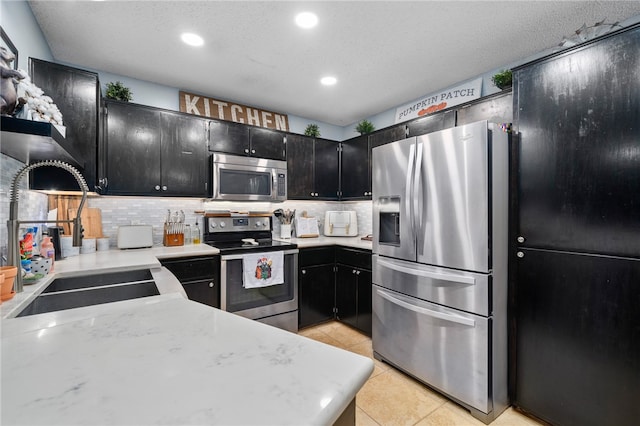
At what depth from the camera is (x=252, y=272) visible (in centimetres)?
271

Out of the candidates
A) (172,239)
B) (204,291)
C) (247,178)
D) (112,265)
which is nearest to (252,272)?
(204,291)

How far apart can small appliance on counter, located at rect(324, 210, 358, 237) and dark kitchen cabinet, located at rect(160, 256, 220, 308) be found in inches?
61.9

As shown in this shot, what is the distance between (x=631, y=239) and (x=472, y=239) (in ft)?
2.31

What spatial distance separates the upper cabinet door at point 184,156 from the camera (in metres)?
2.67

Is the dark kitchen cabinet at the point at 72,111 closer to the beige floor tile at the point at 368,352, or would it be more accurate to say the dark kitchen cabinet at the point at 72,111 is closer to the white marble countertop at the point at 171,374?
the white marble countertop at the point at 171,374

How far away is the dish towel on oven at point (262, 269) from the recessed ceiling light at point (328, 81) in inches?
67.9

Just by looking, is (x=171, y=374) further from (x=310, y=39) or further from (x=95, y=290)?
(x=310, y=39)

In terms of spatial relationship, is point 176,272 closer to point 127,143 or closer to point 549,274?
point 127,143

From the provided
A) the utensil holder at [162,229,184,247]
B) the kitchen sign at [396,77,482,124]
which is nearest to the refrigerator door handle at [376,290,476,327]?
the kitchen sign at [396,77,482,124]

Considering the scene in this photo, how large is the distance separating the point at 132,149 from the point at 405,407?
295 cm

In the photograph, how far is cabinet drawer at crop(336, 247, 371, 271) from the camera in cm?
284

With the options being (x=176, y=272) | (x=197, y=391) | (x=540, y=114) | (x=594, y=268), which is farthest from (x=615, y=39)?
(x=176, y=272)

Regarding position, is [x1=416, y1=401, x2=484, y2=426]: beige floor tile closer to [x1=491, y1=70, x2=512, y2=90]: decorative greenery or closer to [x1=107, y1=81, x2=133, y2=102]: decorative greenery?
[x1=491, y1=70, x2=512, y2=90]: decorative greenery

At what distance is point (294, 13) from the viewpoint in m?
1.86
